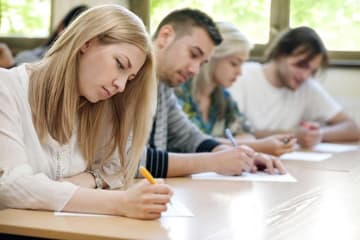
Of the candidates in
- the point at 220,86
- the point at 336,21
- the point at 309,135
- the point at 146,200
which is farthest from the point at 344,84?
the point at 146,200

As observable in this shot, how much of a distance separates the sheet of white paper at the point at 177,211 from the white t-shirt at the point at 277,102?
77.5 inches

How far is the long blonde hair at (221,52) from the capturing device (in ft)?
10.5

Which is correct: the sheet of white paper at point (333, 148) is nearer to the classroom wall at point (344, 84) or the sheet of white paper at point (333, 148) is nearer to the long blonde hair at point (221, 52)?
the long blonde hair at point (221, 52)

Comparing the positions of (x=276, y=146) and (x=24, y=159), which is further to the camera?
(x=276, y=146)

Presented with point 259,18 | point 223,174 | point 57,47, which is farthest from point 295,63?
point 57,47

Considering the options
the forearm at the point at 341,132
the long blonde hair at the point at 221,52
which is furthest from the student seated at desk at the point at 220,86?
the forearm at the point at 341,132

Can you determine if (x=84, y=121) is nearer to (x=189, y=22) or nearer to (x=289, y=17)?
(x=189, y=22)

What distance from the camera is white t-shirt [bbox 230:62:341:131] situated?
3.68 m

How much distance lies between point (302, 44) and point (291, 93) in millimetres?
295

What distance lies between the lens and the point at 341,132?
11.9 feet

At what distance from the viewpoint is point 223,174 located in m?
2.23

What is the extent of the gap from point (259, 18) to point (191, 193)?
Result: 8.46ft

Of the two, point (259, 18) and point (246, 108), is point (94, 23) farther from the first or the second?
point (259, 18)

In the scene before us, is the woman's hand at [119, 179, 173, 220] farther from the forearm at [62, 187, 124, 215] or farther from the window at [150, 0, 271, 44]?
the window at [150, 0, 271, 44]
